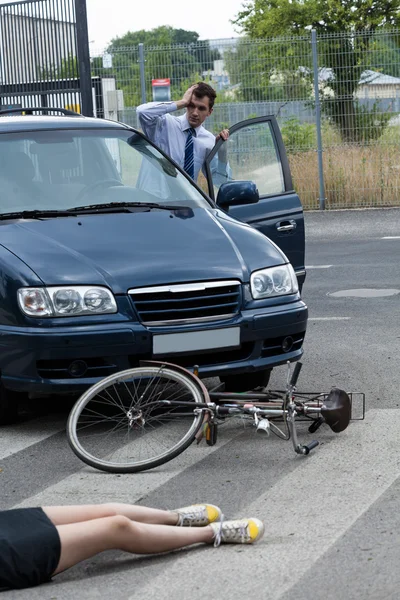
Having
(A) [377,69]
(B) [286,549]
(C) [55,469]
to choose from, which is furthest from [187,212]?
(A) [377,69]

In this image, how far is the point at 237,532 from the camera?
4973 millimetres

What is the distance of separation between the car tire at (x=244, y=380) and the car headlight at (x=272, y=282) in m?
0.67

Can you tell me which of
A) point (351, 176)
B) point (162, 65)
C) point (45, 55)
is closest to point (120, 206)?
point (351, 176)

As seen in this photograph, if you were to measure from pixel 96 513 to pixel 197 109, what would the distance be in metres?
5.70

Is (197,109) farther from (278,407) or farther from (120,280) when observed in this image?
(278,407)

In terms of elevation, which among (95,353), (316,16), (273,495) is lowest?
(273,495)

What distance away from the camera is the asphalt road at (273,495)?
4566 millimetres

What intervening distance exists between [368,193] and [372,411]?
46.1ft

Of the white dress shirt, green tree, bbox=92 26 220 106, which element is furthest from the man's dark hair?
green tree, bbox=92 26 220 106

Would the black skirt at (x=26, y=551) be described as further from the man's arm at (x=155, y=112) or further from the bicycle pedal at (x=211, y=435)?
the man's arm at (x=155, y=112)

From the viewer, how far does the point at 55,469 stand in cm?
646

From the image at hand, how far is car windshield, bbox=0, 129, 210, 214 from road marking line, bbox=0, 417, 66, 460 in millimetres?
1358

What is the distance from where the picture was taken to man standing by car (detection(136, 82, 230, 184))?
9953 millimetres

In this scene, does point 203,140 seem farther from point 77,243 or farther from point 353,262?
point 353,262
